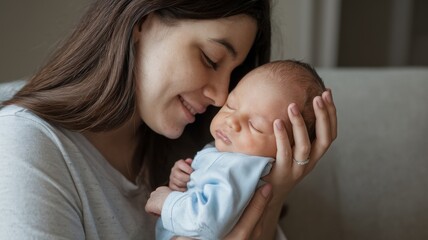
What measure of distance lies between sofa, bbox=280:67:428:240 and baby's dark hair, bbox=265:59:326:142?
613 mm

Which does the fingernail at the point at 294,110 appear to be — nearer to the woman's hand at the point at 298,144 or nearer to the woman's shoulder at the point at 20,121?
the woman's hand at the point at 298,144

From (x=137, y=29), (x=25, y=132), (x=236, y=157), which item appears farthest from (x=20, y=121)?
(x=236, y=157)

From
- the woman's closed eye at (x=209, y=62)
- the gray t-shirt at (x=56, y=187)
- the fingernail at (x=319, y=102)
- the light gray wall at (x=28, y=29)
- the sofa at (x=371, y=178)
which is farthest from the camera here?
the light gray wall at (x=28, y=29)

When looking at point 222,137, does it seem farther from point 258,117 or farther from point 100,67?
point 100,67

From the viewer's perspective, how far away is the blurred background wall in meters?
1.73

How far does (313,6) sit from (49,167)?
1592mm

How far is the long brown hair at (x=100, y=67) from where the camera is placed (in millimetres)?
1057

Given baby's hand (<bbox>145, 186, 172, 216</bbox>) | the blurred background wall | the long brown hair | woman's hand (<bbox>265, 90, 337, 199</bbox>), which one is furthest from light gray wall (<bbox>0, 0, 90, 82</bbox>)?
woman's hand (<bbox>265, 90, 337, 199</bbox>)

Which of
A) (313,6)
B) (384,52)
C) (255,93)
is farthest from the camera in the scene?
(384,52)

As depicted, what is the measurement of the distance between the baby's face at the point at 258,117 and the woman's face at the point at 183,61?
11 centimetres

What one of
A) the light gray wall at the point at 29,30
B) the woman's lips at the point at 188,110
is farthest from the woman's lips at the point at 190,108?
the light gray wall at the point at 29,30

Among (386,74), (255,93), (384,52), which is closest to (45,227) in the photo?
(255,93)

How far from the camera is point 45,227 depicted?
892 millimetres

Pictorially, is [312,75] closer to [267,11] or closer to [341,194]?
[267,11]
